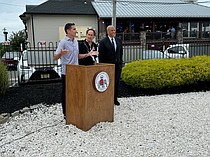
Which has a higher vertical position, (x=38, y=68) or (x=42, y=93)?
(x=38, y=68)

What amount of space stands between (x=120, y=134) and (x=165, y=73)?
10.4 ft

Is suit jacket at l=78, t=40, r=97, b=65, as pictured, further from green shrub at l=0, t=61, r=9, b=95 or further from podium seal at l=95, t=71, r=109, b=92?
green shrub at l=0, t=61, r=9, b=95

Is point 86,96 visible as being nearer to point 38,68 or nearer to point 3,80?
point 3,80

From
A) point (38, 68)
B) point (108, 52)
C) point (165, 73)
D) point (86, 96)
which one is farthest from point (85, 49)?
point (38, 68)

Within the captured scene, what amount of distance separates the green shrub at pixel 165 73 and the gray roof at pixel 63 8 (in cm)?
1761

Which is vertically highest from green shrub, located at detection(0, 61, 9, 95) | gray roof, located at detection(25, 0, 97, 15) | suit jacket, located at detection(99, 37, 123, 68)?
gray roof, located at detection(25, 0, 97, 15)

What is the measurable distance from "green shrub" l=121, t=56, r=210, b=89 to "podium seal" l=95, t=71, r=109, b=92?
7.93ft

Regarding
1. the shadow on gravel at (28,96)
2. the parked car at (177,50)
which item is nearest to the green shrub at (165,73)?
the shadow on gravel at (28,96)

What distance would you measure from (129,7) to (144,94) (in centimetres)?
2138

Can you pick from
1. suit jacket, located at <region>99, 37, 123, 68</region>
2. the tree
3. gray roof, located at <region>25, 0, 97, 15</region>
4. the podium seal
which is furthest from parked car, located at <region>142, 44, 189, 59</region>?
the tree

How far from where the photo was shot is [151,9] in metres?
27.3

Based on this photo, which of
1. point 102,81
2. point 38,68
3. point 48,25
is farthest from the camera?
point 48,25

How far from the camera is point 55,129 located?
4543 millimetres

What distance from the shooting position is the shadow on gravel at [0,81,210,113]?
19.5ft
